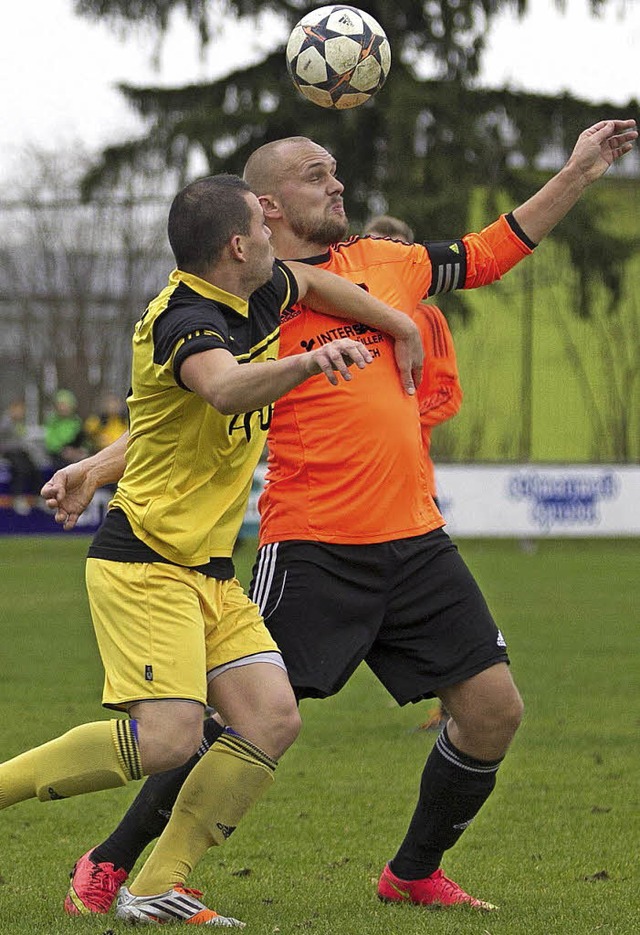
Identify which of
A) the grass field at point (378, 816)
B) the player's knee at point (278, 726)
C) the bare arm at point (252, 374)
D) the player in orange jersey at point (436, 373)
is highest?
the bare arm at point (252, 374)

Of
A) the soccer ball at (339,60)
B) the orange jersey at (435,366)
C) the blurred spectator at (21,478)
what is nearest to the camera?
the soccer ball at (339,60)

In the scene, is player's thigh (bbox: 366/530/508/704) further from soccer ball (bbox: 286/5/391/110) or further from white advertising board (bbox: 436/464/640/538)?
white advertising board (bbox: 436/464/640/538)

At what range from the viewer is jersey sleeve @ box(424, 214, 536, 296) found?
516 centimetres

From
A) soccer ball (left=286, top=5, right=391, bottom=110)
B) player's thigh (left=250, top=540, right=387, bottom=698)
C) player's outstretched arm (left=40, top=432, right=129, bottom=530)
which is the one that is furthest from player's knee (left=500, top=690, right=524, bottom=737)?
soccer ball (left=286, top=5, right=391, bottom=110)

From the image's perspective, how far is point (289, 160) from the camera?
5.03 meters

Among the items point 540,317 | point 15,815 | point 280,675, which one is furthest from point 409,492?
point 540,317

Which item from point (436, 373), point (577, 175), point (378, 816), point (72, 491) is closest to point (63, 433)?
point (436, 373)

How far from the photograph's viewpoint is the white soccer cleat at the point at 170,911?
14.7 ft

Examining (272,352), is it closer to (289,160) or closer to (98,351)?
(289,160)

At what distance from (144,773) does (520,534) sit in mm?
16581

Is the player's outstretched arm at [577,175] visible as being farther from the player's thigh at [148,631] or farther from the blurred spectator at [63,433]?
the blurred spectator at [63,433]

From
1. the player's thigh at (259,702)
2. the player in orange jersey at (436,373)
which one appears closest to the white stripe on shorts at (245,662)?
the player's thigh at (259,702)

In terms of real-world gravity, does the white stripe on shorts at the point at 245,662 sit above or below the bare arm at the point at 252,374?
below

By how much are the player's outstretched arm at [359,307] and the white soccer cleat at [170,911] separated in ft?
5.74
